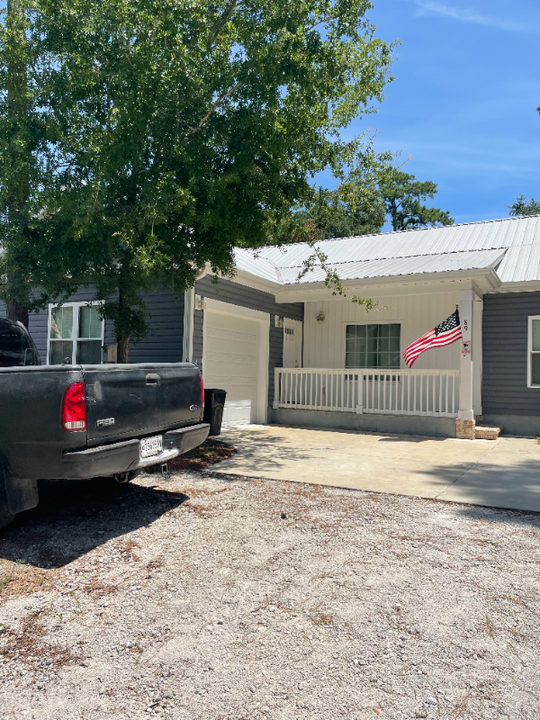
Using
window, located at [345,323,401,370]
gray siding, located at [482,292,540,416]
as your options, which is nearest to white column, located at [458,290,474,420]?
gray siding, located at [482,292,540,416]

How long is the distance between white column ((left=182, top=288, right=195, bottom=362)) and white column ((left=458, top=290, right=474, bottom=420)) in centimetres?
485

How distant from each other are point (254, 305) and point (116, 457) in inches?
309

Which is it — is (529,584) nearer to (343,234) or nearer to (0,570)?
(0,570)

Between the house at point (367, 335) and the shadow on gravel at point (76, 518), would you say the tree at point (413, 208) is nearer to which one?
the house at point (367, 335)

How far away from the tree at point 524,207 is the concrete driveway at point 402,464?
99.5ft

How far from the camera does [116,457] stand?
3967 millimetres

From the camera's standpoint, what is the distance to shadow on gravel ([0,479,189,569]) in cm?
387

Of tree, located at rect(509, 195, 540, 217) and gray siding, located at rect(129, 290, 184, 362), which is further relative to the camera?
tree, located at rect(509, 195, 540, 217)

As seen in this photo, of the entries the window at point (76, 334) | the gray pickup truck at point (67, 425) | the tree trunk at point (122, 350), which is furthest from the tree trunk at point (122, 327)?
the gray pickup truck at point (67, 425)

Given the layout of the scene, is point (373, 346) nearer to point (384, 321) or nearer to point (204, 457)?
point (384, 321)

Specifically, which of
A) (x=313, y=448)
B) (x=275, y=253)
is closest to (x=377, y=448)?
(x=313, y=448)

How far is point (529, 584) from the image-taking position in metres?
3.33

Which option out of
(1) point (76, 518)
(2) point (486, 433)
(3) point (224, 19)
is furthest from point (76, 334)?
(2) point (486, 433)

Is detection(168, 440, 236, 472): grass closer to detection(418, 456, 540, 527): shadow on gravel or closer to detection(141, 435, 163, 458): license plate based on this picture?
detection(141, 435, 163, 458): license plate
